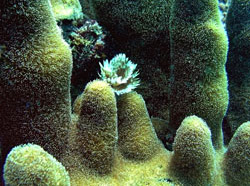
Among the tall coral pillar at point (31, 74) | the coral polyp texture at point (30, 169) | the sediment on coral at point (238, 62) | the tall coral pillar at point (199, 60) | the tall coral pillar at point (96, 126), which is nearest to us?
the coral polyp texture at point (30, 169)

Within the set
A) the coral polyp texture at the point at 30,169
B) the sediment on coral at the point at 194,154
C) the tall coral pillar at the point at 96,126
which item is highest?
the coral polyp texture at the point at 30,169

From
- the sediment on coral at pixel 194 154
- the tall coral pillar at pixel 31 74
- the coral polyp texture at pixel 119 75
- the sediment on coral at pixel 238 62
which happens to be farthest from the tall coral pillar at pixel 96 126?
the sediment on coral at pixel 238 62

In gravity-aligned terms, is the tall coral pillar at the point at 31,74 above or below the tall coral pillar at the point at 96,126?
above

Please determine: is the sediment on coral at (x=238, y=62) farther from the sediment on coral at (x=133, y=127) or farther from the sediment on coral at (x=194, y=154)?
the sediment on coral at (x=133, y=127)

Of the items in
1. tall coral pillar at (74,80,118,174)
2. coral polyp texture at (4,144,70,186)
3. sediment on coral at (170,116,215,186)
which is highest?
coral polyp texture at (4,144,70,186)

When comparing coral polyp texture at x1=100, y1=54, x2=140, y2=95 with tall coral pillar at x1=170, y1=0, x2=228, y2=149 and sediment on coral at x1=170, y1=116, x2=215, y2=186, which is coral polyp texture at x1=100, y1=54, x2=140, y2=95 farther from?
sediment on coral at x1=170, y1=116, x2=215, y2=186

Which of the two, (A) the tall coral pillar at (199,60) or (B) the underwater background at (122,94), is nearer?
(B) the underwater background at (122,94)

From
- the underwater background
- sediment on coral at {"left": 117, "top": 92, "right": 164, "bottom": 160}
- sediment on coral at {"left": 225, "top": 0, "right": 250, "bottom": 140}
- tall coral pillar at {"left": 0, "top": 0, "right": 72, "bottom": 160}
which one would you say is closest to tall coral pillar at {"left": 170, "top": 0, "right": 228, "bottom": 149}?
the underwater background
